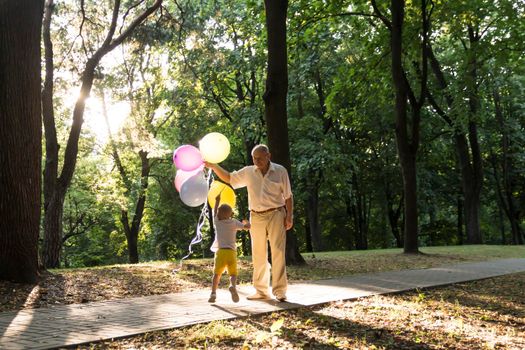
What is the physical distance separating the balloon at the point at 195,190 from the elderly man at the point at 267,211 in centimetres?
124

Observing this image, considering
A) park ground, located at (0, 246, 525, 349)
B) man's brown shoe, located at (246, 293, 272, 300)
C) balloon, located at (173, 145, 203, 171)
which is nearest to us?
park ground, located at (0, 246, 525, 349)

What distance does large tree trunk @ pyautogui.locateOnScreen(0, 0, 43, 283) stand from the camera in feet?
30.9

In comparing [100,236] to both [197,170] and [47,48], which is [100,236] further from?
[197,170]

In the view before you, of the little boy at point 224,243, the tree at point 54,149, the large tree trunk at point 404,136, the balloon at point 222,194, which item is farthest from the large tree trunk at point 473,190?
the little boy at point 224,243

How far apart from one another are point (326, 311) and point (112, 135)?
1021 inches

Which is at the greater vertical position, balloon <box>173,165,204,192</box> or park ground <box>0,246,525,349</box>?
balloon <box>173,165,204,192</box>

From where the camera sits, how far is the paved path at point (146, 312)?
18.4 ft

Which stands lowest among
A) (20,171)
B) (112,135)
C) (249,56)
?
(20,171)

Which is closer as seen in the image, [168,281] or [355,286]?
[355,286]

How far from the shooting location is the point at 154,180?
1460 inches

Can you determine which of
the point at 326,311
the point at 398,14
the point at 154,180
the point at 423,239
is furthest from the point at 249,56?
the point at 423,239

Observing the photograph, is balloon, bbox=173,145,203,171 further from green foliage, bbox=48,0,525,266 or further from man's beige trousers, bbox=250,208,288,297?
green foliage, bbox=48,0,525,266

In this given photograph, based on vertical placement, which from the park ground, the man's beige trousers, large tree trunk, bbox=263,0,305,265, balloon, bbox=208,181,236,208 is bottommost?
the park ground

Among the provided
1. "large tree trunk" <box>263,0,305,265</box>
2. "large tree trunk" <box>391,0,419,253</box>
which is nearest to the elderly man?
"large tree trunk" <box>263,0,305,265</box>
